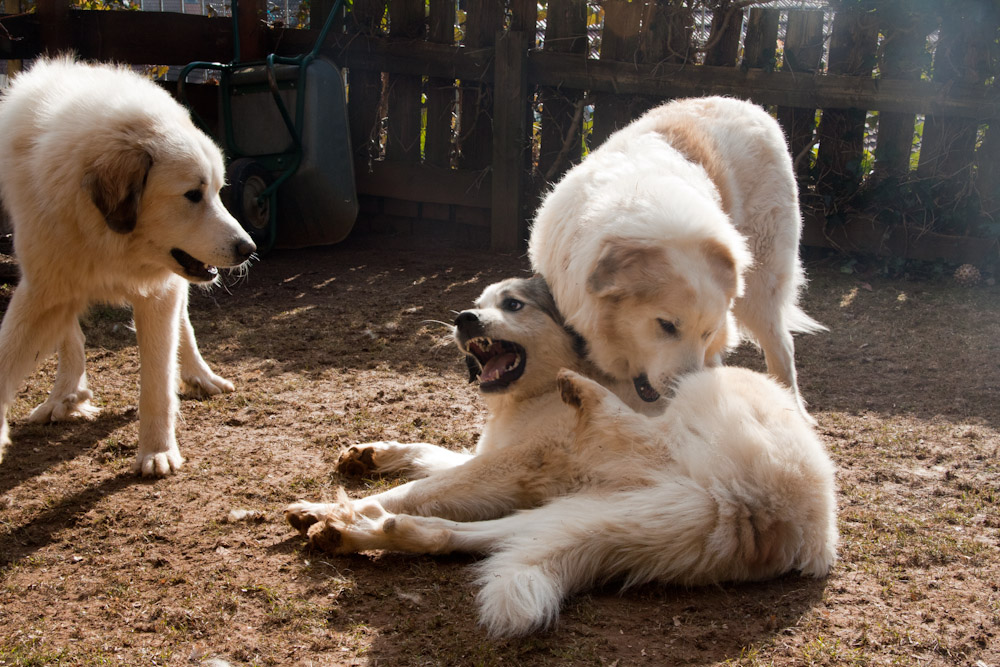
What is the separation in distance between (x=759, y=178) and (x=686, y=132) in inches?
20.8

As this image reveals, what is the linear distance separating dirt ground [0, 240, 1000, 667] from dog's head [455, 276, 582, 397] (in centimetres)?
64

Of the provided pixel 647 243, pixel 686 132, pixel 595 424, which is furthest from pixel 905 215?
pixel 595 424

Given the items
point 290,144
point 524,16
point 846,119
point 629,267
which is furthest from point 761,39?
point 629,267

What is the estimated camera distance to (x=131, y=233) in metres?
3.17

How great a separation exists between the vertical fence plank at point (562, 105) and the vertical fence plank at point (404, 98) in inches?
42.6

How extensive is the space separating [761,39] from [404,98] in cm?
297

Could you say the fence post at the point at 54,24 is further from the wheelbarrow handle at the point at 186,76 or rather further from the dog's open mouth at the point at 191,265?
the dog's open mouth at the point at 191,265

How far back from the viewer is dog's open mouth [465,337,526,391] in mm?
3227

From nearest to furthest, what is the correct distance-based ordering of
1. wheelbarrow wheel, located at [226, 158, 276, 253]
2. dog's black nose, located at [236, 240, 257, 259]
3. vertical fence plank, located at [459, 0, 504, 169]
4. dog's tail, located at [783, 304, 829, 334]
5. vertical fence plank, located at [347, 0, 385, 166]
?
dog's black nose, located at [236, 240, 257, 259]
dog's tail, located at [783, 304, 829, 334]
wheelbarrow wheel, located at [226, 158, 276, 253]
vertical fence plank, located at [459, 0, 504, 169]
vertical fence plank, located at [347, 0, 385, 166]

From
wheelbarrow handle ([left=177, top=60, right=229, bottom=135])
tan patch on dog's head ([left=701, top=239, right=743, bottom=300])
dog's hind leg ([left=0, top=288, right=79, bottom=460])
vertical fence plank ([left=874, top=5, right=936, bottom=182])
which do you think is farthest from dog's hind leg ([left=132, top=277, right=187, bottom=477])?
vertical fence plank ([left=874, top=5, right=936, bottom=182])

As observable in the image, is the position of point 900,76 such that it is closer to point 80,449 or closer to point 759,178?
point 759,178

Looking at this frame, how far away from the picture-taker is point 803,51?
6.47 m

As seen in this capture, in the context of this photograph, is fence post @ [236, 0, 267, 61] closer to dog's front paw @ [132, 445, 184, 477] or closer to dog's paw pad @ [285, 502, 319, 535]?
dog's front paw @ [132, 445, 184, 477]

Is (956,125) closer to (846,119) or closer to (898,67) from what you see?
(898,67)
